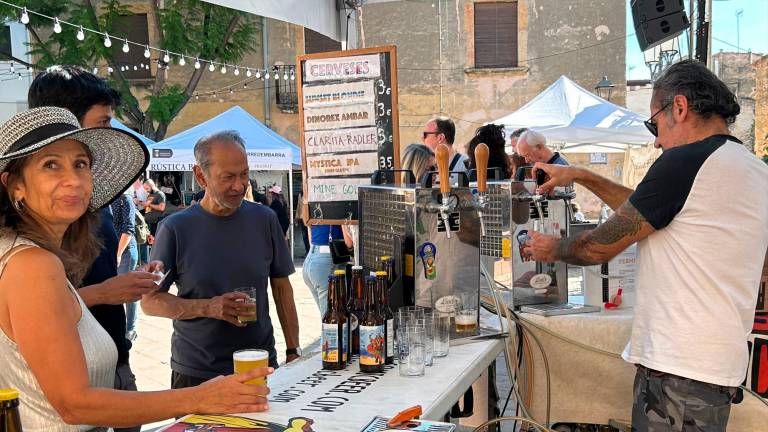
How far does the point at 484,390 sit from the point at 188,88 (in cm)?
1472

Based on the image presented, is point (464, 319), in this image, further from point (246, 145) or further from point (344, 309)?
point (246, 145)

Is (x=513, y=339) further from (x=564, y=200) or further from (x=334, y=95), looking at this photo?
(x=334, y=95)

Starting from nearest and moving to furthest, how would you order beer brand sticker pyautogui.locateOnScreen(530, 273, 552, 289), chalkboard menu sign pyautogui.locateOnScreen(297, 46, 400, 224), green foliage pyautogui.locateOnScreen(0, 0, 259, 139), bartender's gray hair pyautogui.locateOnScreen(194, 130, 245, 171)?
bartender's gray hair pyautogui.locateOnScreen(194, 130, 245, 171) → beer brand sticker pyautogui.locateOnScreen(530, 273, 552, 289) → chalkboard menu sign pyautogui.locateOnScreen(297, 46, 400, 224) → green foliage pyautogui.locateOnScreen(0, 0, 259, 139)

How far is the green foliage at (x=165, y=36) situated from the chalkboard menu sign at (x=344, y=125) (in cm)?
1259

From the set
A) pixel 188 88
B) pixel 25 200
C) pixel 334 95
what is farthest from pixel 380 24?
pixel 25 200

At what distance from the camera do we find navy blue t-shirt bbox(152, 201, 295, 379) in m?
2.87

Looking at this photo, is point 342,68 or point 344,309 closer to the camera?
point 344,309

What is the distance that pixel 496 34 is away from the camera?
17.9m

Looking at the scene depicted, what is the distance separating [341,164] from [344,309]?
66.6 inches

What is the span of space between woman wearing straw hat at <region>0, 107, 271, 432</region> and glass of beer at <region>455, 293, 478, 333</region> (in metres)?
1.05

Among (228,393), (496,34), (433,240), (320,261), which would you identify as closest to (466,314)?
(433,240)

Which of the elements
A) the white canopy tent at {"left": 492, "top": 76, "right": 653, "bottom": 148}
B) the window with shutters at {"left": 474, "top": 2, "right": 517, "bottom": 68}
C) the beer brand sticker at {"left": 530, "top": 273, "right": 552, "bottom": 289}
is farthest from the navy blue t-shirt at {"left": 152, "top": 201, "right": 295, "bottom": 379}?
the window with shutters at {"left": 474, "top": 2, "right": 517, "bottom": 68}

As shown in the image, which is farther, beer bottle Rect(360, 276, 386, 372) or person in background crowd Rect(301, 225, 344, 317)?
person in background crowd Rect(301, 225, 344, 317)

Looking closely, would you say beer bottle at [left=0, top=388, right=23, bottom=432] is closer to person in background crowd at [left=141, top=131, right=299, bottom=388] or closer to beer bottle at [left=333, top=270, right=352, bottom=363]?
beer bottle at [left=333, top=270, right=352, bottom=363]
